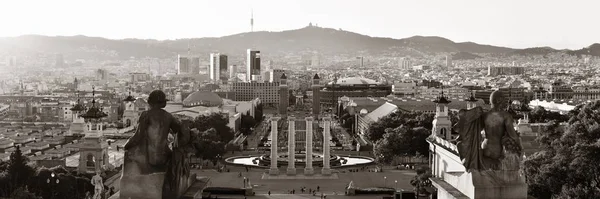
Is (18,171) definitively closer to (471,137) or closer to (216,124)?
(471,137)

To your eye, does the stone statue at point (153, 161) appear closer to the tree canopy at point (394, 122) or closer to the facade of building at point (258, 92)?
the tree canopy at point (394, 122)

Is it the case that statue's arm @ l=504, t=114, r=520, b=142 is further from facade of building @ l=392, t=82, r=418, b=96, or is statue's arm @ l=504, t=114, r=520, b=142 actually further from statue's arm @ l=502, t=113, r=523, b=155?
facade of building @ l=392, t=82, r=418, b=96

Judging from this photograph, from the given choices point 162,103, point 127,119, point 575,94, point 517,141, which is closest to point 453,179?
point 517,141

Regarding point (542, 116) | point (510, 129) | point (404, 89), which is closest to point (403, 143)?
point (542, 116)

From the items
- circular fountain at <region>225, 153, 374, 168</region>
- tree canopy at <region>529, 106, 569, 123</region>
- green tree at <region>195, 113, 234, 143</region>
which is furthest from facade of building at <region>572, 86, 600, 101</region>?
circular fountain at <region>225, 153, 374, 168</region>

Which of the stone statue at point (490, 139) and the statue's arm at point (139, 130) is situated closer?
the statue's arm at point (139, 130)

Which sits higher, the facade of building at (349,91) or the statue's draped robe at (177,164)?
the statue's draped robe at (177,164)

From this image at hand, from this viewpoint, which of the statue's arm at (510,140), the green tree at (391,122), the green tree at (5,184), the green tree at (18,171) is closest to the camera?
the statue's arm at (510,140)

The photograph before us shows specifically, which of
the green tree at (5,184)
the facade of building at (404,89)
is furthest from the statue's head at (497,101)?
the facade of building at (404,89)
